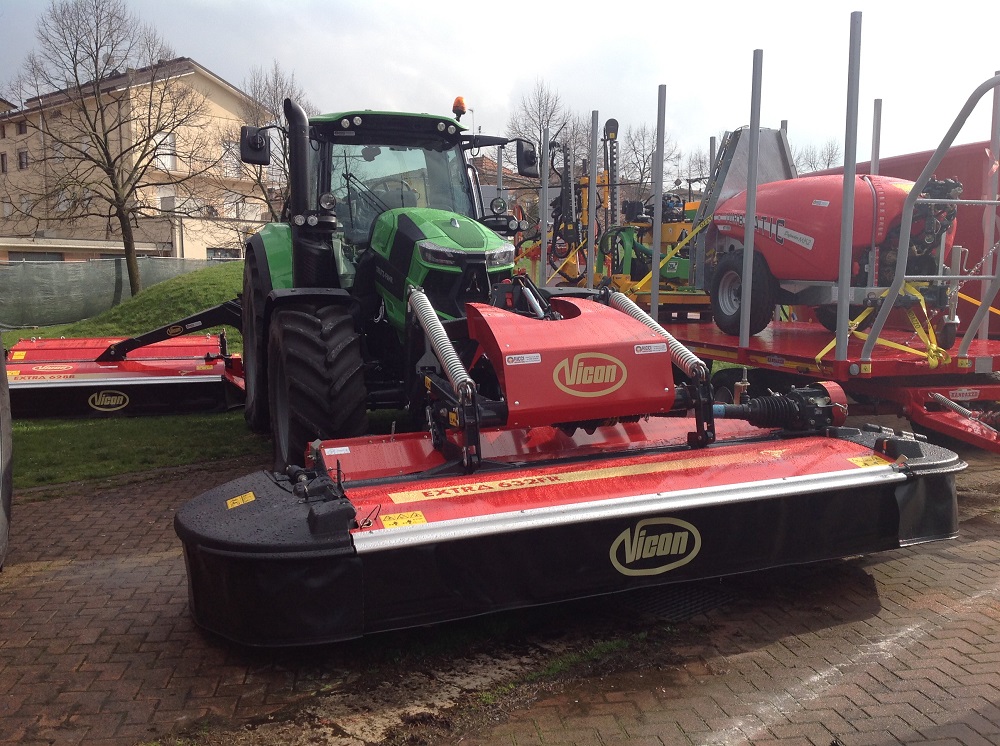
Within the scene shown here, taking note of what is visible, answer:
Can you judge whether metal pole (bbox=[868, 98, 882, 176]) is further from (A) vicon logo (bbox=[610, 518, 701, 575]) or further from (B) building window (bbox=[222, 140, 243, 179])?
(B) building window (bbox=[222, 140, 243, 179])

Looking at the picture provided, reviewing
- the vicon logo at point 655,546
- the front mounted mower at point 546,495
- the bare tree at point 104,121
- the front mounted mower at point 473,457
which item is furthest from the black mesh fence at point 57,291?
the vicon logo at point 655,546

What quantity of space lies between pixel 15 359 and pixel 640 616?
7.71 metres

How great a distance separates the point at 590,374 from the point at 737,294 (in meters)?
4.75

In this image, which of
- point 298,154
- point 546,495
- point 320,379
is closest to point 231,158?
point 298,154

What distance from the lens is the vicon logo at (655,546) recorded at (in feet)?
11.2

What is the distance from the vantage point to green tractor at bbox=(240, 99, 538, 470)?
484 cm

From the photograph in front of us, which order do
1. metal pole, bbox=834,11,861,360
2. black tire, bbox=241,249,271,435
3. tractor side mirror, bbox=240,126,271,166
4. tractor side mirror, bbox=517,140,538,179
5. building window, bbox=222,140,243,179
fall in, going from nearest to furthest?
1. tractor side mirror, bbox=240,126,271,166
2. metal pole, bbox=834,11,861,360
3. tractor side mirror, bbox=517,140,538,179
4. black tire, bbox=241,249,271,435
5. building window, bbox=222,140,243,179

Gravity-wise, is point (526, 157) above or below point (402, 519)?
above

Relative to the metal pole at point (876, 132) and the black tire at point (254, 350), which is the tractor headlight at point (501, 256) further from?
the metal pole at point (876, 132)

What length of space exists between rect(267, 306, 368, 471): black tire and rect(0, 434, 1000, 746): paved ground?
98 centimetres

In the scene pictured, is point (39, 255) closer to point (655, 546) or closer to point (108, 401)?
point (108, 401)

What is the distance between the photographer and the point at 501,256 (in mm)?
5430

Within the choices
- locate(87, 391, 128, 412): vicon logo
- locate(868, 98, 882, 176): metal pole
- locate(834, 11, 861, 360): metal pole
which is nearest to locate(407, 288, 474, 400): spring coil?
locate(834, 11, 861, 360): metal pole

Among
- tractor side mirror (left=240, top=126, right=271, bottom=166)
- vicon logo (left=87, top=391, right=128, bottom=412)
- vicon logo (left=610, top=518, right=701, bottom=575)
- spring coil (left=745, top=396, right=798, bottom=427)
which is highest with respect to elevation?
tractor side mirror (left=240, top=126, right=271, bottom=166)
